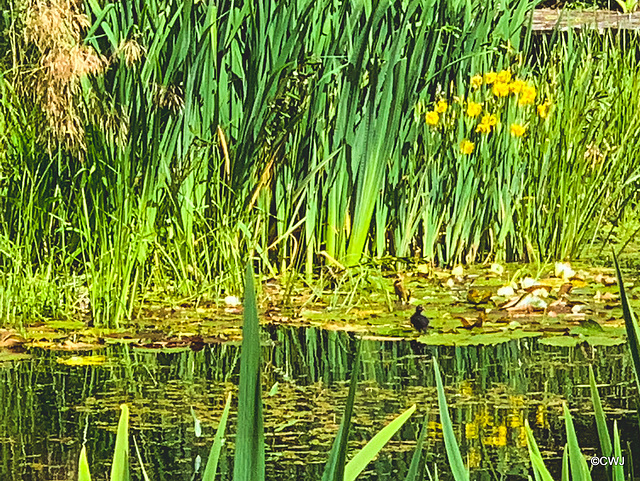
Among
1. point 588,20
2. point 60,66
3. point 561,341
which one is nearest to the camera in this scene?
point 561,341

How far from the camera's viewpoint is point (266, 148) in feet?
15.7

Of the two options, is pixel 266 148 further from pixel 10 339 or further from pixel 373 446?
pixel 373 446

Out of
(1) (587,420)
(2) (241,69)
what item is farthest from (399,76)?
(1) (587,420)

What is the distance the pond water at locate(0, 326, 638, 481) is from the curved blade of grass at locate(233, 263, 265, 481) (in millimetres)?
1516

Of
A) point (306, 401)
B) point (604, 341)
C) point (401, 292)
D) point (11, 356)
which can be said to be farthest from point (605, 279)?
point (11, 356)

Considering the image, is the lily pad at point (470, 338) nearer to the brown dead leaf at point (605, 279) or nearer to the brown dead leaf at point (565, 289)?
the brown dead leaf at point (565, 289)

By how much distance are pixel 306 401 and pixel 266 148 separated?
1.89 metres

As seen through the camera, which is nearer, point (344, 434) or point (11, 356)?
point (344, 434)

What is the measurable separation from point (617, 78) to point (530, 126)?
47.5 inches

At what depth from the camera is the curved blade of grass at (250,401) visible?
82 cm

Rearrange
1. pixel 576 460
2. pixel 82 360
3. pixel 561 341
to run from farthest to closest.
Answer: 1. pixel 561 341
2. pixel 82 360
3. pixel 576 460

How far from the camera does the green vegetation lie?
4.15 metres

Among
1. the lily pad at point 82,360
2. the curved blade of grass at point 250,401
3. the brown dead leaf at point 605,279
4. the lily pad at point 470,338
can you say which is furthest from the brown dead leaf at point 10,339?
the curved blade of grass at point 250,401

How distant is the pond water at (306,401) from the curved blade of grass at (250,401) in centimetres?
152
